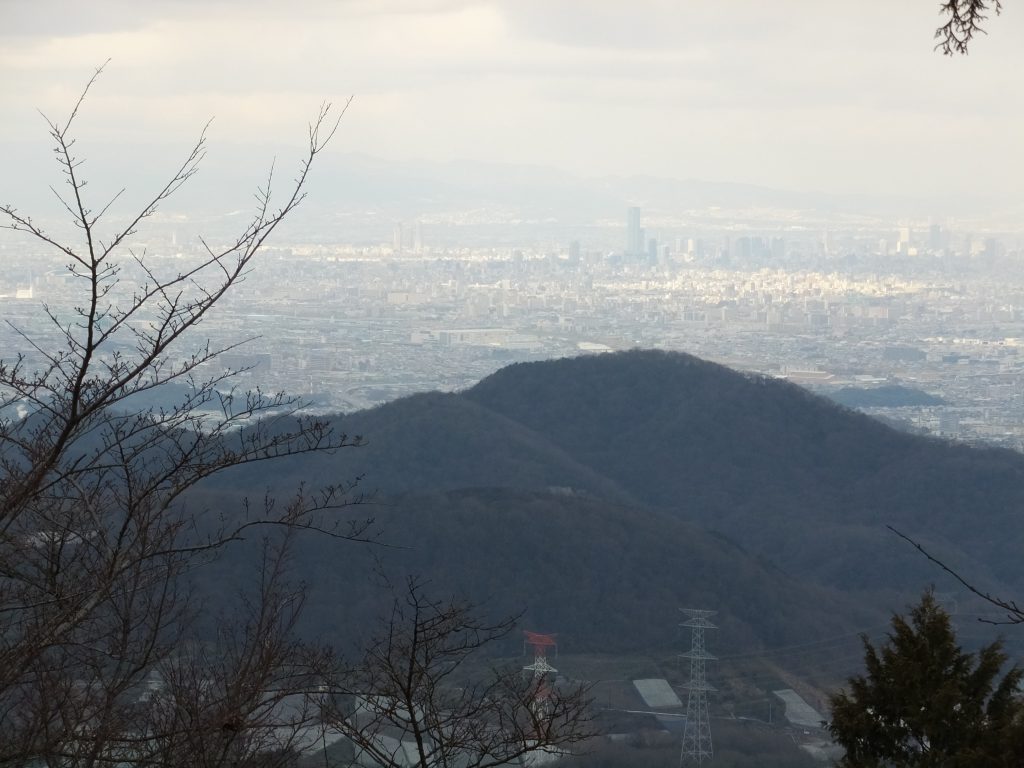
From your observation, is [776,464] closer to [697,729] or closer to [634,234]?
[697,729]

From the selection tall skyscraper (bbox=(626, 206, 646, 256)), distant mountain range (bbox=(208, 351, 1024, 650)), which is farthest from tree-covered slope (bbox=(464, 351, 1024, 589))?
tall skyscraper (bbox=(626, 206, 646, 256))

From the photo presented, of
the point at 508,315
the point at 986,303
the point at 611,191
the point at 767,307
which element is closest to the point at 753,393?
the point at 508,315

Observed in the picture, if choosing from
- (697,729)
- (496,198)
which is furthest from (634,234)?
(697,729)

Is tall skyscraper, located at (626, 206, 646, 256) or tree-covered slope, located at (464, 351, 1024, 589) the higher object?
tall skyscraper, located at (626, 206, 646, 256)

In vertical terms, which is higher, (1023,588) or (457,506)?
(457,506)

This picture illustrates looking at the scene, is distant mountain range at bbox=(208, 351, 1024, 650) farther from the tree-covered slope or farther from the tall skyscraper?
the tall skyscraper

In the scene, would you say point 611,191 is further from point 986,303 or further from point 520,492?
point 520,492
